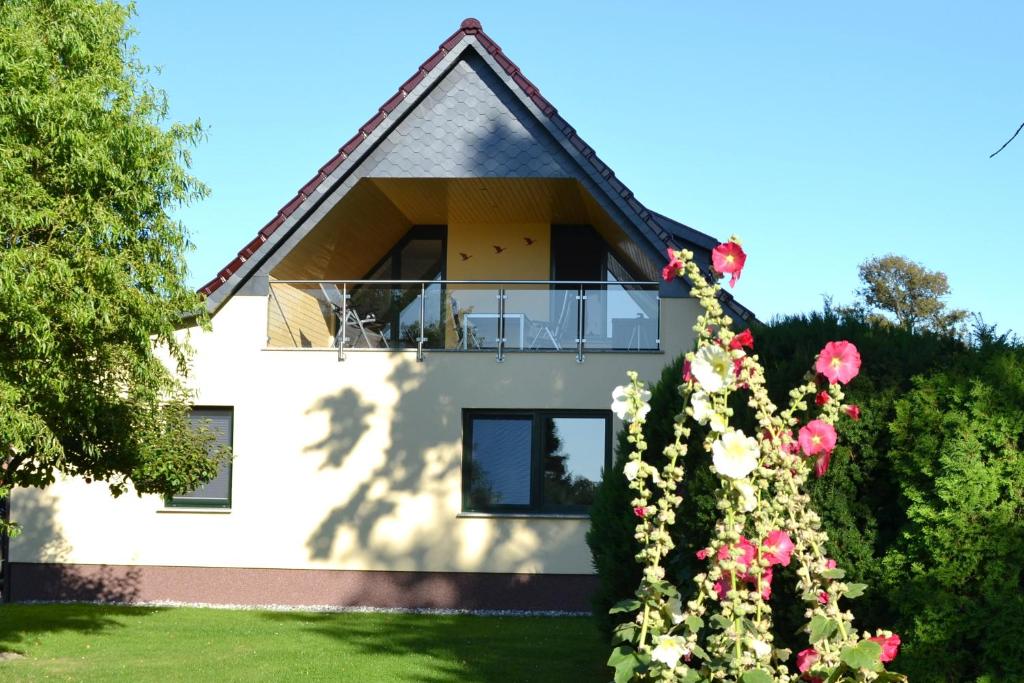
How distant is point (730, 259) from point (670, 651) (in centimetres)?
142

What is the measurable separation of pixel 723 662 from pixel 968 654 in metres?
2.28

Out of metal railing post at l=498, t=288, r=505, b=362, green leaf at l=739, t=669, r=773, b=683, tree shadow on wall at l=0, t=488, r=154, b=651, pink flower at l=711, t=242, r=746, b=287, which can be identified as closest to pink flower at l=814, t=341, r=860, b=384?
pink flower at l=711, t=242, r=746, b=287

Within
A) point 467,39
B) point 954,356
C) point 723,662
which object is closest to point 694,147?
point 467,39

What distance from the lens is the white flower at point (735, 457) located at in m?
3.92

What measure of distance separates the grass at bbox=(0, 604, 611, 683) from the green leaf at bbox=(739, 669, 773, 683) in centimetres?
615

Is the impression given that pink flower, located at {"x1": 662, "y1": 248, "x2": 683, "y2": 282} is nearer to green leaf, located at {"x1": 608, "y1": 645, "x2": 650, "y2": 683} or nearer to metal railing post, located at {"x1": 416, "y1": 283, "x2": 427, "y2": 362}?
green leaf, located at {"x1": 608, "y1": 645, "x2": 650, "y2": 683}

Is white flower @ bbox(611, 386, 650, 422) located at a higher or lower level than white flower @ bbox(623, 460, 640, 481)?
higher

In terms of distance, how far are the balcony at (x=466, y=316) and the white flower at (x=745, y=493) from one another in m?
11.4

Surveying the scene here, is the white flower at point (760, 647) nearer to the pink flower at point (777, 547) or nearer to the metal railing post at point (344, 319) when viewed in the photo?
the pink flower at point (777, 547)

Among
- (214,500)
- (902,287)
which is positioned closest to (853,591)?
(214,500)

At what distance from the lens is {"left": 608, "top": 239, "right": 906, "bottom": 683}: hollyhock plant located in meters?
4.07

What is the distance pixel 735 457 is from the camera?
13.0ft

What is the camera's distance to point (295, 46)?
11266 mm

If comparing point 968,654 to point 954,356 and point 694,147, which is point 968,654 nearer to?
point 954,356
